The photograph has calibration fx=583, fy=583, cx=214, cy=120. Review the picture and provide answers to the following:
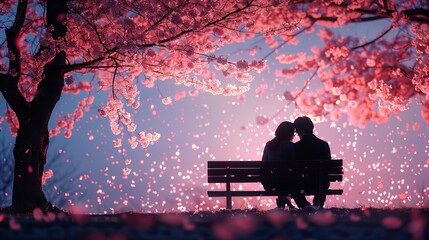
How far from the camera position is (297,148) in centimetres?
1141

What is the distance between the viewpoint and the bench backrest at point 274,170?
1102 centimetres

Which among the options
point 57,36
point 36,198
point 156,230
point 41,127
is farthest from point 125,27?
point 156,230

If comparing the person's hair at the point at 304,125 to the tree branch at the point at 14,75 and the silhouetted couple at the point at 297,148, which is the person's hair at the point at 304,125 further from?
the tree branch at the point at 14,75

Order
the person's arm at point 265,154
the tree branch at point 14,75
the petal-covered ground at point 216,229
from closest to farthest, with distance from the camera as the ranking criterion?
the petal-covered ground at point 216,229 → the person's arm at point 265,154 → the tree branch at point 14,75

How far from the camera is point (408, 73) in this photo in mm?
17719

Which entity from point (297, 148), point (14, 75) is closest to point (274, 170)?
point (297, 148)

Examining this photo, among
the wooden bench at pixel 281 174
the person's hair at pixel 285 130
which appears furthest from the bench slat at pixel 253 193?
the person's hair at pixel 285 130

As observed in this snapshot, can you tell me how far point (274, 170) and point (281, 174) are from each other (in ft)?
0.50

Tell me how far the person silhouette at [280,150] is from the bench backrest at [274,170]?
163 mm

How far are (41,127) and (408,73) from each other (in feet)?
36.5

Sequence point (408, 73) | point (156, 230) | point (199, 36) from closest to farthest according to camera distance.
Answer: point (156, 230), point (199, 36), point (408, 73)

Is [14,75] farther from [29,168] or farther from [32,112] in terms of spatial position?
[29,168]

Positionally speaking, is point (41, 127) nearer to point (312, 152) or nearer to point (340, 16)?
point (312, 152)

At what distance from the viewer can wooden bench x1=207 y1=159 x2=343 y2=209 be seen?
11.0 m
